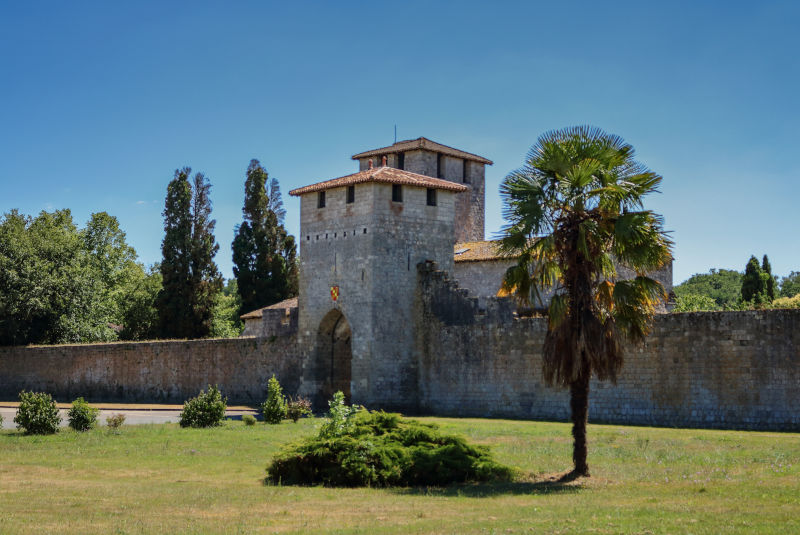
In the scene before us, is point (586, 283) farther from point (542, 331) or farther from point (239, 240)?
point (239, 240)

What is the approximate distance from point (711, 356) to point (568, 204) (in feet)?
35.4

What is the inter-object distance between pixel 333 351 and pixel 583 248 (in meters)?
19.6

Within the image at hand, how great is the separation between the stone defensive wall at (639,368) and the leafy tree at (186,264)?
80.6 feet

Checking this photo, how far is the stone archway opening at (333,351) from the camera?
33594 millimetres

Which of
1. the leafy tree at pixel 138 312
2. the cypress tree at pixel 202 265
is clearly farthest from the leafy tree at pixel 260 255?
the leafy tree at pixel 138 312

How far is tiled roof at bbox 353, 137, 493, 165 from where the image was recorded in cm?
4988

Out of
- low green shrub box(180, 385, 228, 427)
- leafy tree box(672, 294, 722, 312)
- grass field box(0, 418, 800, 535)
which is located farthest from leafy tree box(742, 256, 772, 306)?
low green shrub box(180, 385, 228, 427)

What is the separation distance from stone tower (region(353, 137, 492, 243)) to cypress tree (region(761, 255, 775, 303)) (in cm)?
1779

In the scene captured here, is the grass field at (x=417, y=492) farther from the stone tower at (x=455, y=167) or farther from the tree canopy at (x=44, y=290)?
the stone tower at (x=455, y=167)

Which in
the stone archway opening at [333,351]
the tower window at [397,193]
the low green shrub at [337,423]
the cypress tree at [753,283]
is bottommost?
the low green shrub at [337,423]

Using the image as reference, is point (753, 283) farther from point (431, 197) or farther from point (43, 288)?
point (43, 288)

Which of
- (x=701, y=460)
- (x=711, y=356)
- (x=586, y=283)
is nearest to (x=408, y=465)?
(x=586, y=283)

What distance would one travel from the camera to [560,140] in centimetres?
1628

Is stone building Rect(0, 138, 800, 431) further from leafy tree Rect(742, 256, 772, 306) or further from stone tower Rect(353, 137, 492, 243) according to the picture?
leafy tree Rect(742, 256, 772, 306)
